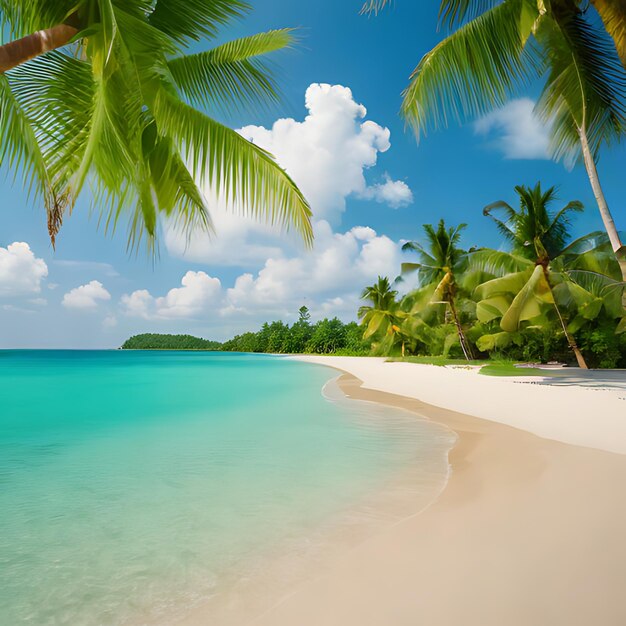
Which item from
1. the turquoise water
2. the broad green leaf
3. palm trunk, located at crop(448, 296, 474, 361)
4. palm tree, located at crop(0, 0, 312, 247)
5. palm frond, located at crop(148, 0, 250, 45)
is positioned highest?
palm frond, located at crop(148, 0, 250, 45)

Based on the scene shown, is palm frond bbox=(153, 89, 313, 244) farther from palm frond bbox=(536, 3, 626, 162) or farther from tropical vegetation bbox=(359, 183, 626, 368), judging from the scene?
tropical vegetation bbox=(359, 183, 626, 368)

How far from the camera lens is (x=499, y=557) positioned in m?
1.68

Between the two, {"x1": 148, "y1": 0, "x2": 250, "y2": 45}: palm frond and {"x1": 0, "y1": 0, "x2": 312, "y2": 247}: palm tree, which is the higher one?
{"x1": 148, "y1": 0, "x2": 250, "y2": 45}: palm frond

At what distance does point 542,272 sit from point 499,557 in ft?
38.0

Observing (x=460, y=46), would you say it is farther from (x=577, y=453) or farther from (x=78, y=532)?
(x=78, y=532)

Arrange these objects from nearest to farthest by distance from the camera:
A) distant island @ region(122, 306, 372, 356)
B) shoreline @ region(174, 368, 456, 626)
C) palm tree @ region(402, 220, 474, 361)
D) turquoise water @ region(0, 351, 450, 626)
Result: shoreline @ region(174, 368, 456, 626) → turquoise water @ region(0, 351, 450, 626) → palm tree @ region(402, 220, 474, 361) → distant island @ region(122, 306, 372, 356)

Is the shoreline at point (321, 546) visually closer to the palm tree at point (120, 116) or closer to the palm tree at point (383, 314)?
the palm tree at point (120, 116)

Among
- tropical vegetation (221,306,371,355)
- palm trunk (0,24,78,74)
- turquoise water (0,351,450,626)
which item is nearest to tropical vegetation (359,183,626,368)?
turquoise water (0,351,450,626)

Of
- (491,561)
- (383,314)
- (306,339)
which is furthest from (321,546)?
(306,339)

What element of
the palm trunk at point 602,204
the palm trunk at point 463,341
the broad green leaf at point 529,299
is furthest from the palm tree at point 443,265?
the palm trunk at point 602,204

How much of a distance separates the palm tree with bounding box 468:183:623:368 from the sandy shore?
358 inches

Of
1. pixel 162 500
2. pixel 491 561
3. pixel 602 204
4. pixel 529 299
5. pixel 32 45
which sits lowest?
pixel 162 500

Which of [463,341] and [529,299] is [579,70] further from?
[463,341]

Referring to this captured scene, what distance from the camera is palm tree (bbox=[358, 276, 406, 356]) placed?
24.7 m
